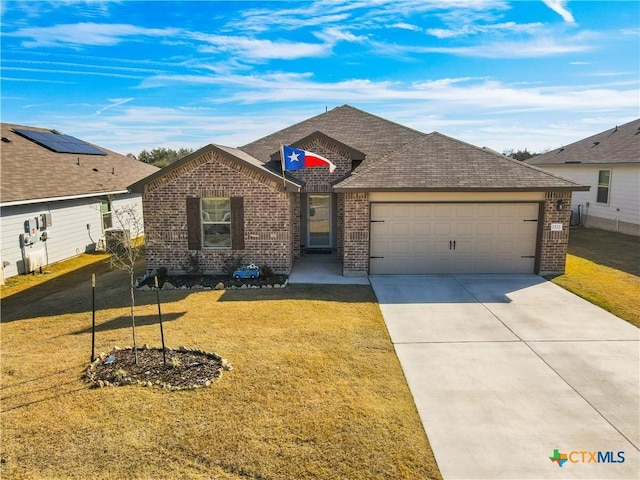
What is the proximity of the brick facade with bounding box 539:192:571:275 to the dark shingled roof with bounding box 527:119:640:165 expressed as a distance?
8.95m

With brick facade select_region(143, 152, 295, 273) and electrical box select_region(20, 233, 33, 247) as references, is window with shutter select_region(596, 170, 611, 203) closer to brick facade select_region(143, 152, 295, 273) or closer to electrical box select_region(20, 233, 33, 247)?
brick facade select_region(143, 152, 295, 273)

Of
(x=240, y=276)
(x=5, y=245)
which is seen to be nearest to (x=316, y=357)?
(x=240, y=276)

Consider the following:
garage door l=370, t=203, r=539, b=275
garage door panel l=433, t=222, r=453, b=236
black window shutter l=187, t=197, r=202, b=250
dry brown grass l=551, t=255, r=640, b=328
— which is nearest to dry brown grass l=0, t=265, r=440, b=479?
black window shutter l=187, t=197, r=202, b=250

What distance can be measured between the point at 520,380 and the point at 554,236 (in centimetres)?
748

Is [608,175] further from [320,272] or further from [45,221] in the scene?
[45,221]

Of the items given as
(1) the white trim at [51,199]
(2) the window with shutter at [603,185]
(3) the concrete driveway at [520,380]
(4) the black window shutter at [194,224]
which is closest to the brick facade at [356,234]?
(3) the concrete driveway at [520,380]

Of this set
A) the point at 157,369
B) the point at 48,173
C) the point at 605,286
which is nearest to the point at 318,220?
the point at 605,286

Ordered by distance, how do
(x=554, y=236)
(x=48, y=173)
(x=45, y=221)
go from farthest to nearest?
(x=48, y=173)
(x=45, y=221)
(x=554, y=236)

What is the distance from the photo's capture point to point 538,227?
12.6 meters

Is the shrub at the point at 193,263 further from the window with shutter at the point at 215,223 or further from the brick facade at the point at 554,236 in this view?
the brick facade at the point at 554,236

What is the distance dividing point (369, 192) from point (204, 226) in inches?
198

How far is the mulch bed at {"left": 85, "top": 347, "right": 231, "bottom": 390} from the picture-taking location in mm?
6301

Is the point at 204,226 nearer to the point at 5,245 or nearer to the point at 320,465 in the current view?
the point at 5,245

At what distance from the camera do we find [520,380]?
21.3 feet
